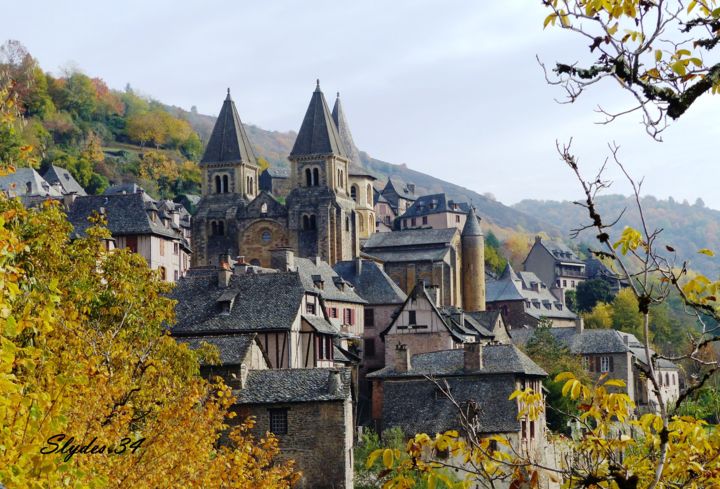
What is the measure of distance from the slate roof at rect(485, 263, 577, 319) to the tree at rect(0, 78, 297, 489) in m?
72.5

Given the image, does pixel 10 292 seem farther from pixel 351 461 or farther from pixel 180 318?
pixel 180 318

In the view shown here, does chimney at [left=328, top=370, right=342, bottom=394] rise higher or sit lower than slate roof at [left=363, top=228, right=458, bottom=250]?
lower

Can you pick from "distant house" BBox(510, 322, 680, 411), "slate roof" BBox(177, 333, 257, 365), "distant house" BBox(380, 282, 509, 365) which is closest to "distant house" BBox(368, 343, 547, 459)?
"slate roof" BBox(177, 333, 257, 365)

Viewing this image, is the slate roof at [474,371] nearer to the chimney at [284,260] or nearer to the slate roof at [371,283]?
the chimney at [284,260]

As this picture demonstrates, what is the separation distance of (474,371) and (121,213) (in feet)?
86.0

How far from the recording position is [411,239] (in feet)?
319

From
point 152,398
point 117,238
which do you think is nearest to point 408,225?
point 117,238

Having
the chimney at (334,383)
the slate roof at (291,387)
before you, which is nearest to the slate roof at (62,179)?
the slate roof at (291,387)

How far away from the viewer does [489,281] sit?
11038cm

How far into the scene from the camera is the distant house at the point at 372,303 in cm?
6981

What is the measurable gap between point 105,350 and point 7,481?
15437 millimetres

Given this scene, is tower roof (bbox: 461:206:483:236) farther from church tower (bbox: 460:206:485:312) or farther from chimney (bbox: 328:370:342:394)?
chimney (bbox: 328:370:342:394)

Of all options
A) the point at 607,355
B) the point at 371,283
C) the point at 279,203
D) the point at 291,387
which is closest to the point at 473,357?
the point at 291,387

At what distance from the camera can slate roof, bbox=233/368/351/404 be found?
3816 centimetres
